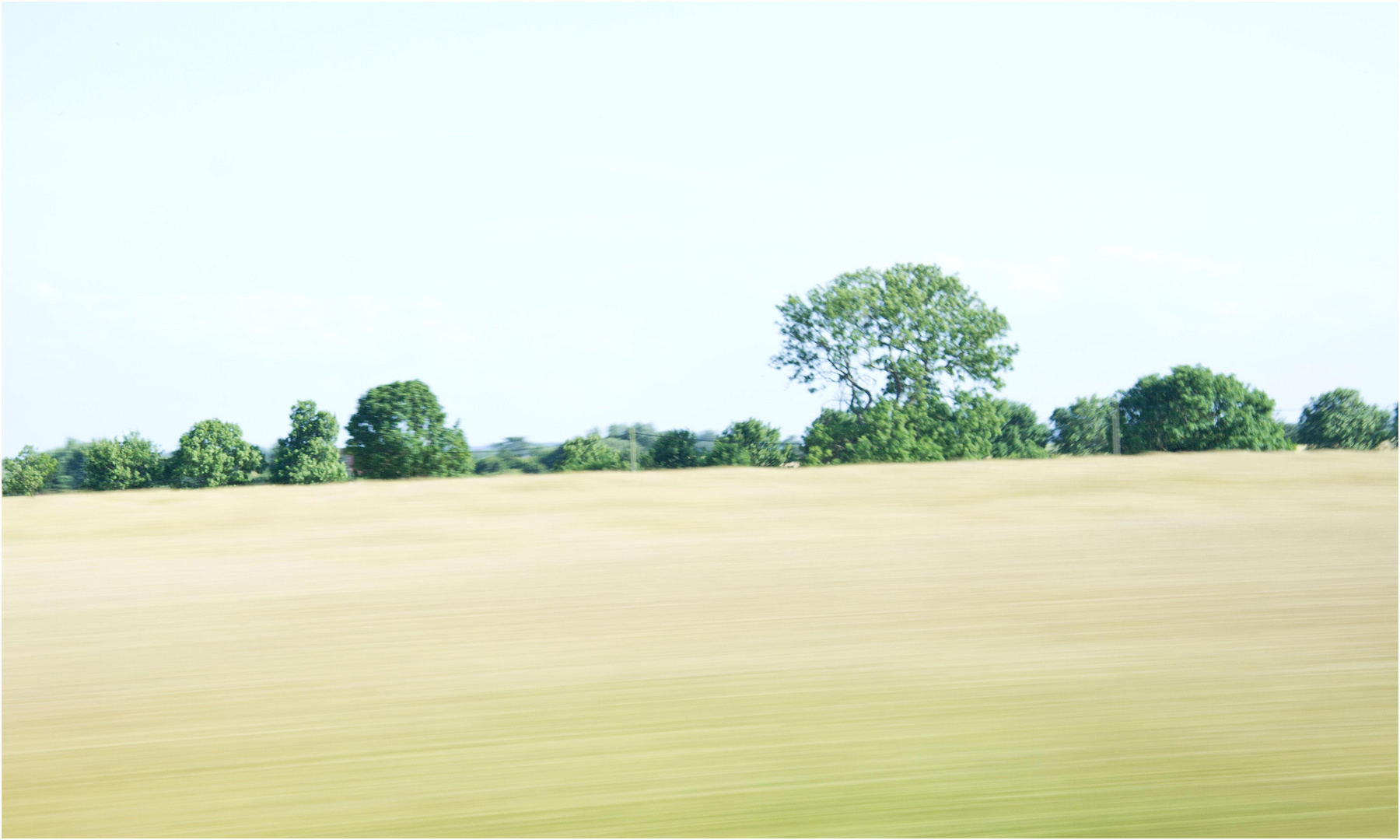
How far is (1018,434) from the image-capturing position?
39688 mm

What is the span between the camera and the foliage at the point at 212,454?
25.3 m

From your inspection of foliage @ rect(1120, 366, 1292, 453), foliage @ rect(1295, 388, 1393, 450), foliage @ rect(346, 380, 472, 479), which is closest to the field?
foliage @ rect(346, 380, 472, 479)

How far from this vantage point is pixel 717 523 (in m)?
12.1

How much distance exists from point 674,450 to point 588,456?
7.34 ft

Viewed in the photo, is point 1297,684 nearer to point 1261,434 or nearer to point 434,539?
point 434,539

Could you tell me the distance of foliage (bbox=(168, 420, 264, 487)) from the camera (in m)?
25.3

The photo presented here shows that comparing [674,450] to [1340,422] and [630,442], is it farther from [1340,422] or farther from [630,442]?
[1340,422]

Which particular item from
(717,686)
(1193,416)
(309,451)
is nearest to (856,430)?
(1193,416)

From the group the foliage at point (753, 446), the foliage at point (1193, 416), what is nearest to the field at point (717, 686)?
the foliage at point (753, 446)

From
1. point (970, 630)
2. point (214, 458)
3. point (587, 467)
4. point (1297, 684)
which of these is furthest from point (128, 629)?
point (214, 458)

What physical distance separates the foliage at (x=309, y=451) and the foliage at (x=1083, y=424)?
23.1m

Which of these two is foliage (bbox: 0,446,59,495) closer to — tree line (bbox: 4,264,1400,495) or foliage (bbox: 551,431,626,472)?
tree line (bbox: 4,264,1400,495)

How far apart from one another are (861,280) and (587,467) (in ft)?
73.3

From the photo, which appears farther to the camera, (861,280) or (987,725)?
(861,280)
